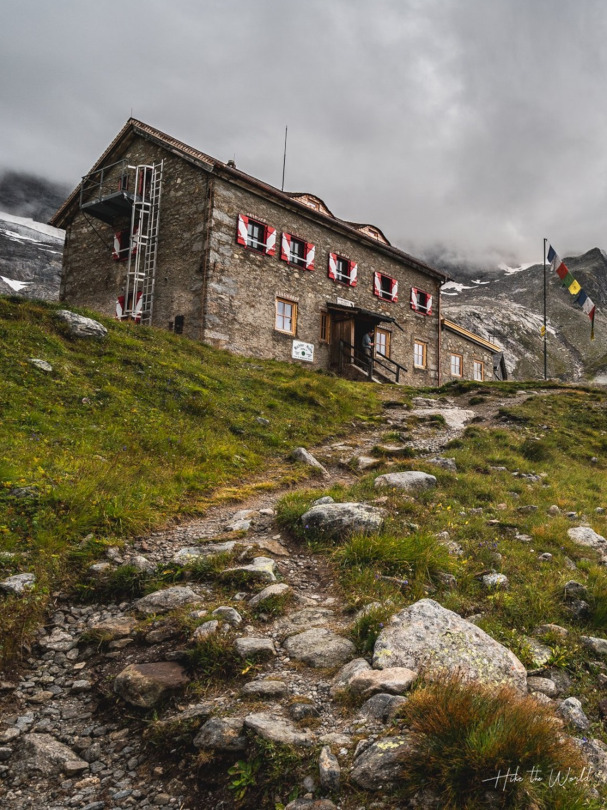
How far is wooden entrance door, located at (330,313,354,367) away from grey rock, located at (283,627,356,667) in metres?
22.3

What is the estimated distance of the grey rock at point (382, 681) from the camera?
3.38 metres

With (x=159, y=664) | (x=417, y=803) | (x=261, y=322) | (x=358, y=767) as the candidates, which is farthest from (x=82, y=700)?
(x=261, y=322)

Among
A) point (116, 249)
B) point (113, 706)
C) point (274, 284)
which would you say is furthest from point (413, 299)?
point (113, 706)

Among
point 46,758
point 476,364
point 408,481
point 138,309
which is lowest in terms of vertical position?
point 46,758

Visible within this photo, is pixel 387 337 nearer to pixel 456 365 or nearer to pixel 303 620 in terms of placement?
pixel 456 365

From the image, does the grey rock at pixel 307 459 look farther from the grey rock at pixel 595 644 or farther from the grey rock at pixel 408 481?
the grey rock at pixel 595 644

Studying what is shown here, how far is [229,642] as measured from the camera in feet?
13.2

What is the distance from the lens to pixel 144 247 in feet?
78.1

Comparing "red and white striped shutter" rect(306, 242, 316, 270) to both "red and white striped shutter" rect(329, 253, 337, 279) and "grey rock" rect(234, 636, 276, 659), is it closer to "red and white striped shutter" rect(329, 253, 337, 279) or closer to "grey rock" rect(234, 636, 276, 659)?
"red and white striped shutter" rect(329, 253, 337, 279)

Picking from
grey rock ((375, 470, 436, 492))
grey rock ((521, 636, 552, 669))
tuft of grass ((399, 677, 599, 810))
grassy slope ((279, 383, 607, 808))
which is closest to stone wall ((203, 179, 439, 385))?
grassy slope ((279, 383, 607, 808))

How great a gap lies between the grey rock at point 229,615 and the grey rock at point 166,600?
0.37 metres

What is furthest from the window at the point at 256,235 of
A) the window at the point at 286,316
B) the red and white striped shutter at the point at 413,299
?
the red and white striped shutter at the point at 413,299

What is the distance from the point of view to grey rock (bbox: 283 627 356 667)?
3977mm

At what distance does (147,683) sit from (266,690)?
2.76ft
